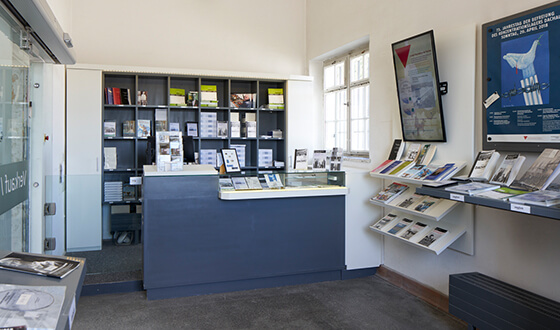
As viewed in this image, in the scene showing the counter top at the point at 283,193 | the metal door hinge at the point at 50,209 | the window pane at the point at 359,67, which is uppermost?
the window pane at the point at 359,67

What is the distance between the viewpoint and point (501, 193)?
248cm

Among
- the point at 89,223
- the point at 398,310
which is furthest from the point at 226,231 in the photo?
the point at 398,310

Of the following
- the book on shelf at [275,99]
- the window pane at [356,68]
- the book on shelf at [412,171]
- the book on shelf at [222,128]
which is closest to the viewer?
the book on shelf at [412,171]

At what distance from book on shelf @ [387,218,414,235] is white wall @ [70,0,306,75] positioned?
3832mm

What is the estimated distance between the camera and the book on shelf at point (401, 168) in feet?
12.4

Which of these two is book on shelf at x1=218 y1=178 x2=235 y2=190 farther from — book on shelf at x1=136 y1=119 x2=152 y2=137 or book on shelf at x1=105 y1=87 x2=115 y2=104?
book on shelf at x1=105 y1=87 x2=115 y2=104

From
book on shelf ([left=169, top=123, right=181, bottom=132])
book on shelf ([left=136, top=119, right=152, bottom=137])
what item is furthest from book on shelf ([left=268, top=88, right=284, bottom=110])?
book on shelf ([left=136, top=119, right=152, bottom=137])

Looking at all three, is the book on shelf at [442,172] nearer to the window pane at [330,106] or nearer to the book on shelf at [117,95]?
the window pane at [330,106]

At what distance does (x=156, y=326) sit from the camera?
3270mm

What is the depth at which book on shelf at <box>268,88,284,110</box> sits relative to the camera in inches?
258

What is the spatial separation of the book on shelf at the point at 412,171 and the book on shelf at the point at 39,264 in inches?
111

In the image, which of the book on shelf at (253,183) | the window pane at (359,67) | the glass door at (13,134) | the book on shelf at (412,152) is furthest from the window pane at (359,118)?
the glass door at (13,134)

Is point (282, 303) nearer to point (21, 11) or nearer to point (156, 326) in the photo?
point (156, 326)

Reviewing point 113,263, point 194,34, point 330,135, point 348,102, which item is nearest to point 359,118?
point 348,102
